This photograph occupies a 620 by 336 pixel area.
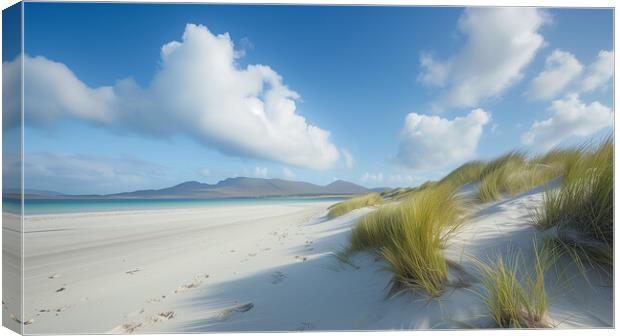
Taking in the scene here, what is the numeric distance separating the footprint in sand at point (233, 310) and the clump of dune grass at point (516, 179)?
9.40 feet

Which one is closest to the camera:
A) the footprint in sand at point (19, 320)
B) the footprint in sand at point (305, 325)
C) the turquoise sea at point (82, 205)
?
the footprint in sand at point (305, 325)

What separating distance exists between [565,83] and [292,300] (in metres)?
2.84

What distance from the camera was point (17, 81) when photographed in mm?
1895

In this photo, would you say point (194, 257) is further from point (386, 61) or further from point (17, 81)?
point (386, 61)

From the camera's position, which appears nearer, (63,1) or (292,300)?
(292,300)

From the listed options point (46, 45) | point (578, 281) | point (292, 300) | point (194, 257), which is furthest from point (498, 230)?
point (46, 45)

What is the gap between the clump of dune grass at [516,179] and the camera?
2.93m

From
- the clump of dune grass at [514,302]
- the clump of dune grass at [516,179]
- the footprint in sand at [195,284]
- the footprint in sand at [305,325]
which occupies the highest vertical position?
the clump of dune grass at [516,179]

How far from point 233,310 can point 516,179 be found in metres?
3.55

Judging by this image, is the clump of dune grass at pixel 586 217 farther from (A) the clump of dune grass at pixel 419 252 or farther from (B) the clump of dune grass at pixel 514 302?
(A) the clump of dune grass at pixel 419 252

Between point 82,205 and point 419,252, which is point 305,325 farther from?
point 82,205

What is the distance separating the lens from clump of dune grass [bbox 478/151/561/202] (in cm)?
293

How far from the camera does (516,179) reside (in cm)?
310

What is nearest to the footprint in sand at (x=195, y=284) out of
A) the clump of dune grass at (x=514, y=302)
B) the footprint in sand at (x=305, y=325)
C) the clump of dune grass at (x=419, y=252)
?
the footprint in sand at (x=305, y=325)
